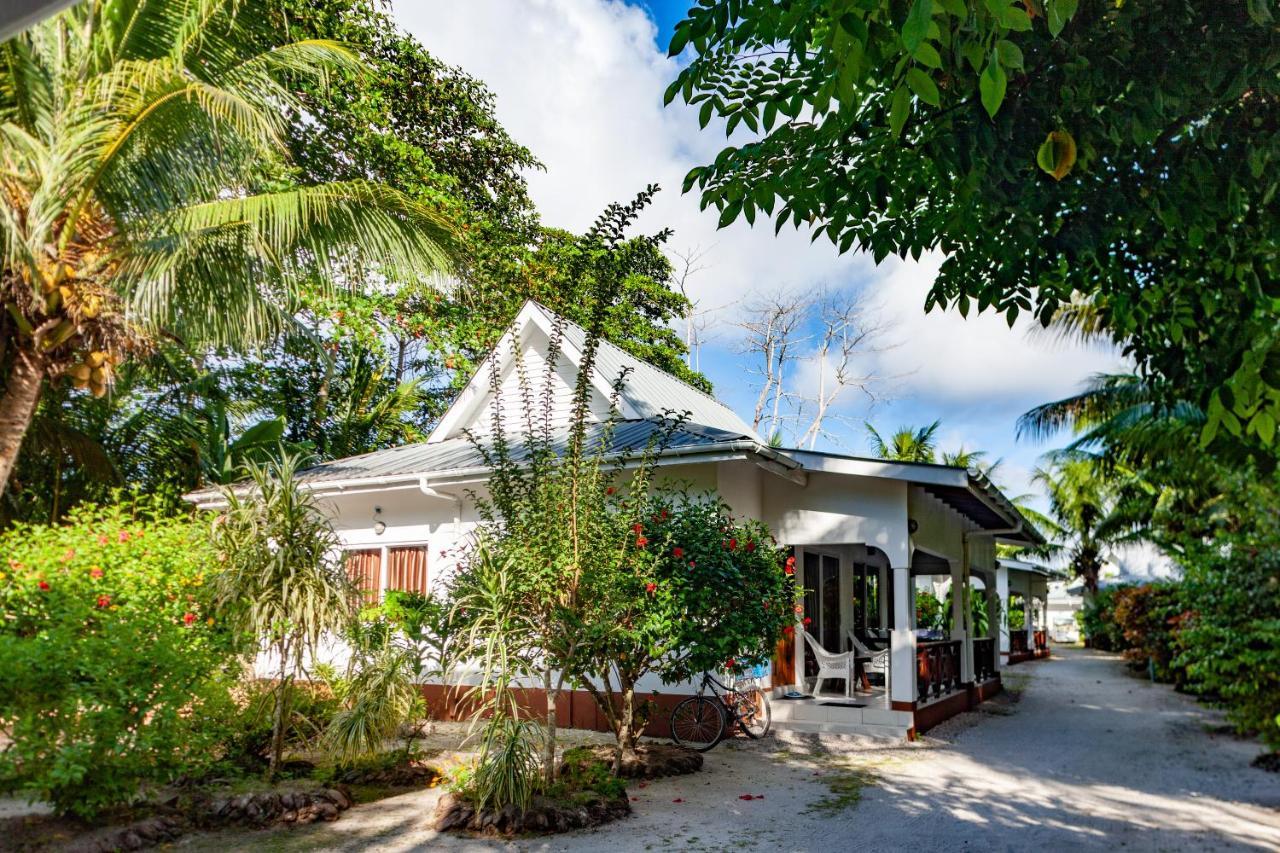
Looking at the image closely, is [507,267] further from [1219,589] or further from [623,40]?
[1219,589]

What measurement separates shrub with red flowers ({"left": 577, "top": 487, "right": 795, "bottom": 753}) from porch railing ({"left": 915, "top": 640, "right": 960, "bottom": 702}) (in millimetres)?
4118

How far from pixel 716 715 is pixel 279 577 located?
18.0 feet

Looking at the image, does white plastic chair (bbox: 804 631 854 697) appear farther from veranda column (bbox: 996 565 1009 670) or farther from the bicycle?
veranda column (bbox: 996 565 1009 670)

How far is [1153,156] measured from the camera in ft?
14.2

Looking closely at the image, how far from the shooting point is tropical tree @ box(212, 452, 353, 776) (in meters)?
7.73

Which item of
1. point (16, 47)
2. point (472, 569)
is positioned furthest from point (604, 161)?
point (472, 569)

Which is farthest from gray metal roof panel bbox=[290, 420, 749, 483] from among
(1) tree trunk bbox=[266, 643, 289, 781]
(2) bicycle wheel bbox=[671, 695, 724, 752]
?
(1) tree trunk bbox=[266, 643, 289, 781]

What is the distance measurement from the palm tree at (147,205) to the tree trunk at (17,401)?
1 cm

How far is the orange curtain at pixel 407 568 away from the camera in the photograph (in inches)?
542

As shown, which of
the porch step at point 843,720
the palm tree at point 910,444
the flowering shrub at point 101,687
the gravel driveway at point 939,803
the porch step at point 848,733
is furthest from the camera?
the palm tree at point 910,444

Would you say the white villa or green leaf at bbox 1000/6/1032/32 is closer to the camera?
green leaf at bbox 1000/6/1032/32

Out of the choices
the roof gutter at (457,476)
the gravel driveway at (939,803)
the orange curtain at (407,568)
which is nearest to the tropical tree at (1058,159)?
the gravel driveway at (939,803)

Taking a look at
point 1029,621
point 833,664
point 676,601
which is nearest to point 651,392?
point 833,664

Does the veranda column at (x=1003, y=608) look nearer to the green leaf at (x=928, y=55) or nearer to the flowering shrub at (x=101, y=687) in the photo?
the flowering shrub at (x=101, y=687)
